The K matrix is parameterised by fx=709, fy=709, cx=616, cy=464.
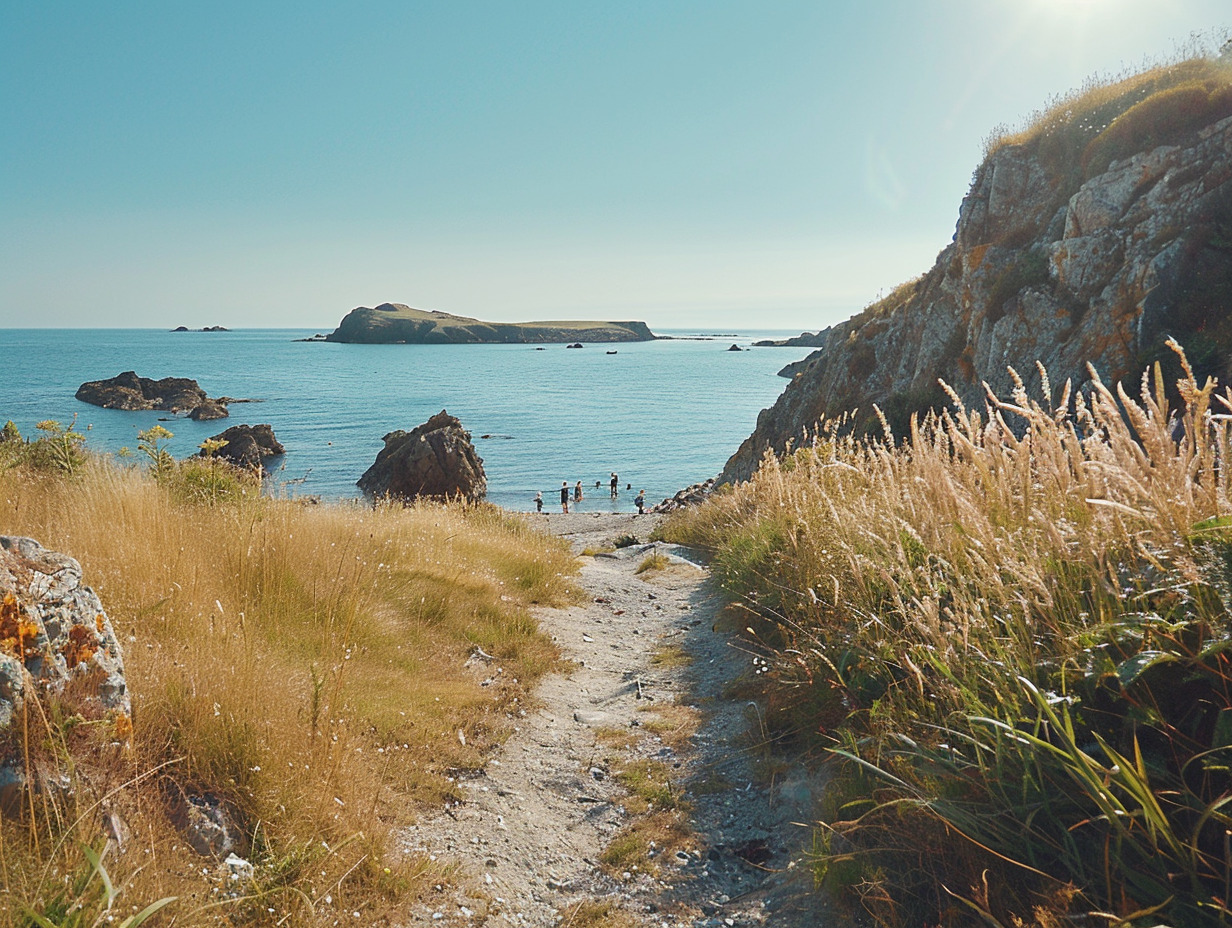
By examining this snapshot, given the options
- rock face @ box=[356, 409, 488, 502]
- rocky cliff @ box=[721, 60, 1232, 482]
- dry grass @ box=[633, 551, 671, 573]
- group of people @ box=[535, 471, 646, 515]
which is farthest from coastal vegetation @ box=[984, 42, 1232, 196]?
rock face @ box=[356, 409, 488, 502]

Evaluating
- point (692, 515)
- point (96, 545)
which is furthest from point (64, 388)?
point (96, 545)

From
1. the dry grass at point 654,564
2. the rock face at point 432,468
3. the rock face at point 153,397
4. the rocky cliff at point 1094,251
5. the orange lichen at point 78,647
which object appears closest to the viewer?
the orange lichen at point 78,647

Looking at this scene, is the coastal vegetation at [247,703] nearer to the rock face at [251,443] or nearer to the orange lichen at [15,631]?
the orange lichen at [15,631]

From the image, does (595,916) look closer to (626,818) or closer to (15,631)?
(626,818)

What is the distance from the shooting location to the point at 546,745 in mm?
5477

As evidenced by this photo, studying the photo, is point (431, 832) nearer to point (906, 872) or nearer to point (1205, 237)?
point (906, 872)

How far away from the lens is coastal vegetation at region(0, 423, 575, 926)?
2.66 meters

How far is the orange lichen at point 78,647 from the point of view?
305 centimetres

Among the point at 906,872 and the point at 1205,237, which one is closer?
the point at 906,872

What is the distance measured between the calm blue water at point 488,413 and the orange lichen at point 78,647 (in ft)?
28.4

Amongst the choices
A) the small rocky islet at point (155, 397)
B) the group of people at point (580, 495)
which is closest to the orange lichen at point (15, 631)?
the group of people at point (580, 495)

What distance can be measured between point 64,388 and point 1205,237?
386 ft

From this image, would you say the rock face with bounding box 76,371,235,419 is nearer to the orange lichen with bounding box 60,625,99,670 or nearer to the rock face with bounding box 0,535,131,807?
the rock face with bounding box 0,535,131,807

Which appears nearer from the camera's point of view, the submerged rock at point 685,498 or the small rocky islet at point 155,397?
the submerged rock at point 685,498
